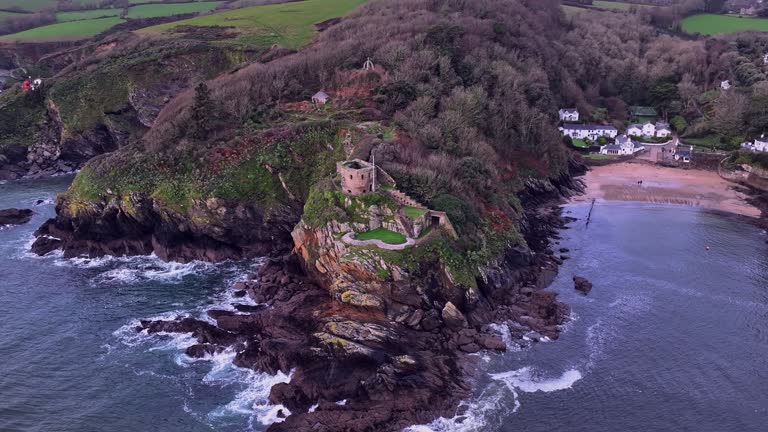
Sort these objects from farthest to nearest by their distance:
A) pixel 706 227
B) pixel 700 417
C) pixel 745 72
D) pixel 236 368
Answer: pixel 745 72
pixel 706 227
pixel 236 368
pixel 700 417

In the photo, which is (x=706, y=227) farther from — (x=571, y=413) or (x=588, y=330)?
(x=571, y=413)

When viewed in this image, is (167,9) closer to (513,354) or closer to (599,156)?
(599,156)

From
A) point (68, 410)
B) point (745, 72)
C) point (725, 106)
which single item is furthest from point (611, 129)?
point (68, 410)

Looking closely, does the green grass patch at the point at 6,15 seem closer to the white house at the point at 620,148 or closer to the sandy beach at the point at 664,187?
the white house at the point at 620,148

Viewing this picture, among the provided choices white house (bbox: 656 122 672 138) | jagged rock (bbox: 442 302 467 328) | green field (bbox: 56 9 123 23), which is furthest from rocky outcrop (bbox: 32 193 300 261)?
green field (bbox: 56 9 123 23)

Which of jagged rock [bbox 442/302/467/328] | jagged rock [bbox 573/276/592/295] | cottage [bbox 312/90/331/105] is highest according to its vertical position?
cottage [bbox 312/90/331/105]

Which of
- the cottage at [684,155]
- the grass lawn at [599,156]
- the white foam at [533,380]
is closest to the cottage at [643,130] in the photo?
the cottage at [684,155]

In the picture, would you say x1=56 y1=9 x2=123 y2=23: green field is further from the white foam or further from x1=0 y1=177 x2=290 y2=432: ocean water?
the white foam
